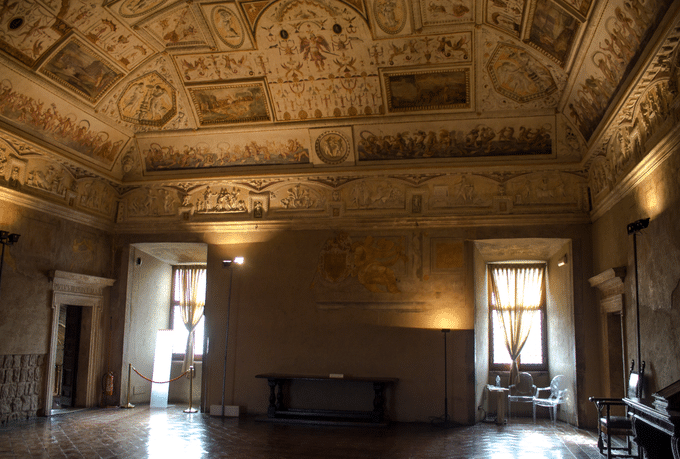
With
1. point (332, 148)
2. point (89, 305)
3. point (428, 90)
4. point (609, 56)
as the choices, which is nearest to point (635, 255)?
point (609, 56)

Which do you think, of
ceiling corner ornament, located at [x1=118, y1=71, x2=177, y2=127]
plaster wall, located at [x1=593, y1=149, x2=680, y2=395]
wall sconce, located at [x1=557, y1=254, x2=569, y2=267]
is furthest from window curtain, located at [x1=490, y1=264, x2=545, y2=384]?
ceiling corner ornament, located at [x1=118, y1=71, x2=177, y2=127]

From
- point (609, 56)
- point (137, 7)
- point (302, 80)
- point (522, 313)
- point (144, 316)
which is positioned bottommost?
point (144, 316)

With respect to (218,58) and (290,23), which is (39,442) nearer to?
(218,58)

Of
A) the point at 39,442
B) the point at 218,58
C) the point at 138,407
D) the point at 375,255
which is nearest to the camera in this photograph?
the point at 39,442

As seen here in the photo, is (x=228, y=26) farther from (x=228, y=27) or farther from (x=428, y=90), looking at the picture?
(x=428, y=90)

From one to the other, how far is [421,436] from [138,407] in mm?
7826

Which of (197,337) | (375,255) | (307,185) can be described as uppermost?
(307,185)

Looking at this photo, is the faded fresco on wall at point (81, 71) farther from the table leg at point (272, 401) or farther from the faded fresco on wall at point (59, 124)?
the table leg at point (272, 401)

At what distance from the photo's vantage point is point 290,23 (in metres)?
11.7

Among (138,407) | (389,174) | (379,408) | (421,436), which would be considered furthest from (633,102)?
(138,407)

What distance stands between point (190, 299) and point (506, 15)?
A: 12008mm

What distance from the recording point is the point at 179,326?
17312 mm

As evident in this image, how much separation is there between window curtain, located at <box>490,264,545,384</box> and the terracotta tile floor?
282 cm

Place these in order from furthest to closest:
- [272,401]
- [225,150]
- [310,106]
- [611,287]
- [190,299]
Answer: [190,299]
[225,150]
[310,106]
[272,401]
[611,287]
